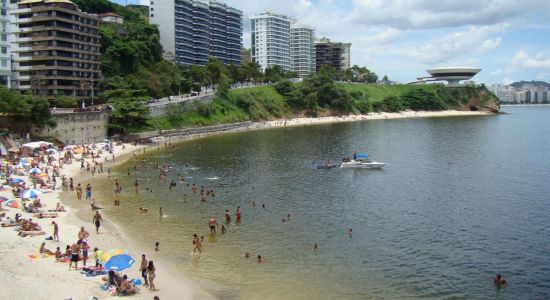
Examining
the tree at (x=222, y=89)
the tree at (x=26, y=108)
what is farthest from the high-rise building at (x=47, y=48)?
the tree at (x=222, y=89)

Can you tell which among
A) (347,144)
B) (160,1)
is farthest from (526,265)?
(160,1)

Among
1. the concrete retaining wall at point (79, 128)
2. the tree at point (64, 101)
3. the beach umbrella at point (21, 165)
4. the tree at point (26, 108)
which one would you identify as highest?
the tree at point (64, 101)

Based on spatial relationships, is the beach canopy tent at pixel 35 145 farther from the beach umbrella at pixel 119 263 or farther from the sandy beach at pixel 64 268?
the beach umbrella at pixel 119 263

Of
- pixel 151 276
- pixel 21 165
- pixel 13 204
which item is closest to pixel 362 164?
pixel 21 165

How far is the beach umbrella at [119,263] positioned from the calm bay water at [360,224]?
4.25m

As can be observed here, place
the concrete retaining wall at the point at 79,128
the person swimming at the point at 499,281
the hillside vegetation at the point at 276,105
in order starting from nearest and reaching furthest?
the person swimming at the point at 499,281, the concrete retaining wall at the point at 79,128, the hillside vegetation at the point at 276,105

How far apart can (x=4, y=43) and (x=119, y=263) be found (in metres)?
76.6

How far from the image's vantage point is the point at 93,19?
11744cm

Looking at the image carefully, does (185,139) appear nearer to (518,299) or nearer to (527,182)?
(527,182)

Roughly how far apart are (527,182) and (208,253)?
44.2 meters

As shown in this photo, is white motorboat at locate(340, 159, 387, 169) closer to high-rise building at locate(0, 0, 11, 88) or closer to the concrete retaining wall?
the concrete retaining wall

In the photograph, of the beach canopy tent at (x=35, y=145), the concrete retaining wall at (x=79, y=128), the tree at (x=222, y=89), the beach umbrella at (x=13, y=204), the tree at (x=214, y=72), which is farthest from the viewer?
the tree at (x=214, y=72)

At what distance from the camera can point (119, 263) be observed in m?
28.5

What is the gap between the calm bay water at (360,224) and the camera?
3047 centimetres
